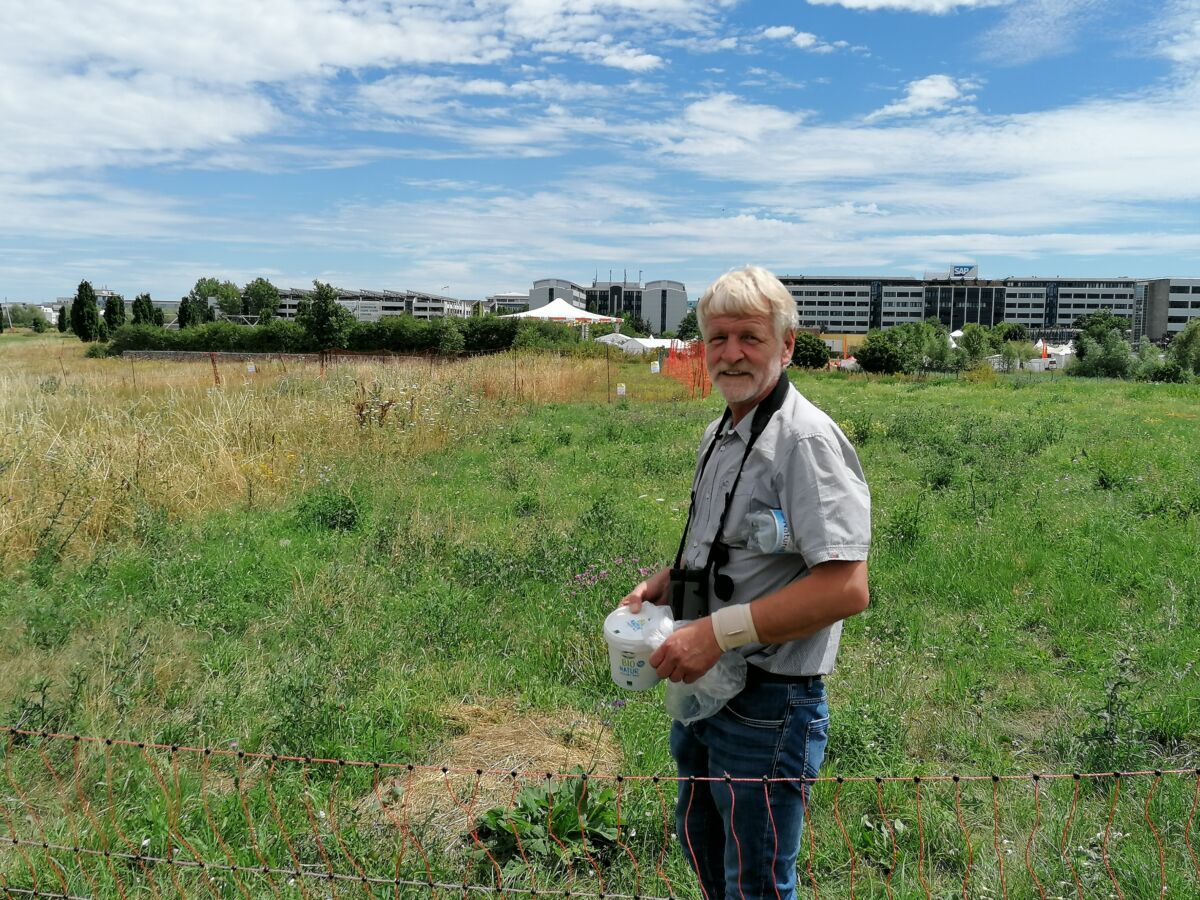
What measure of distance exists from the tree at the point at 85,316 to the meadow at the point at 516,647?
63.3 metres

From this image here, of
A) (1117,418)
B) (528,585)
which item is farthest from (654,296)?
(528,585)

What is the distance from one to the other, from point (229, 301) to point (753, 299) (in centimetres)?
13934

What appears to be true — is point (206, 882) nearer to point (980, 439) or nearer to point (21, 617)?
point (21, 617)

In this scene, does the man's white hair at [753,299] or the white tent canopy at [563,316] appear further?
the white tent canopy at [563,316]

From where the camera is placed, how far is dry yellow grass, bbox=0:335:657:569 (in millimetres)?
6871

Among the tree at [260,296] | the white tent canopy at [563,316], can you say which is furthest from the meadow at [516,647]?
the tree at [260,296]

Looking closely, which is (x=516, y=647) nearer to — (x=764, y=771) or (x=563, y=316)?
(x=764, y=771)

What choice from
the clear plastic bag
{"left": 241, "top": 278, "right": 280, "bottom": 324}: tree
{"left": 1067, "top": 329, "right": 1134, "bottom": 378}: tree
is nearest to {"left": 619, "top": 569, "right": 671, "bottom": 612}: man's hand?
the clear plastic bag

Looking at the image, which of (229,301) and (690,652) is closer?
(690,652)

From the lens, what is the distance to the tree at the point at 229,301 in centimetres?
12781

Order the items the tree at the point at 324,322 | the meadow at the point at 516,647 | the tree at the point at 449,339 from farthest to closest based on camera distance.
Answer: the tree at the point at 324,322
the tree at the point at 449,339
the meadow at the point at 516,647

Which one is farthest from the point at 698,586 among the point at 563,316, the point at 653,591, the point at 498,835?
the point at 563,316

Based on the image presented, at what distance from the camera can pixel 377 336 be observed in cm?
5397

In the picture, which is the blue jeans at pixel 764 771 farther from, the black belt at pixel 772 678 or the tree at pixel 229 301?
the tree at pixel 229 301
